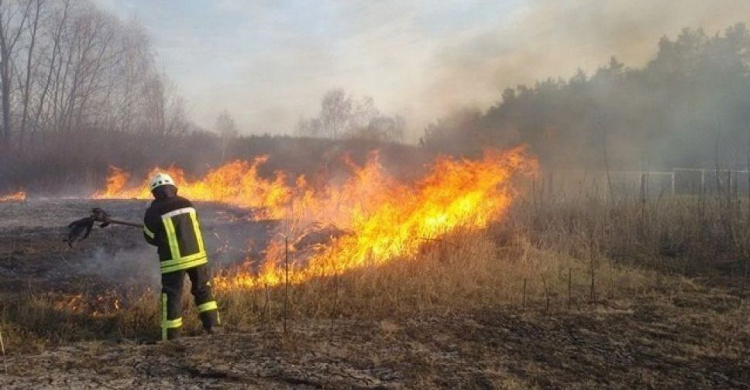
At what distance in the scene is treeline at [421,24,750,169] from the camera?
13.8 meters

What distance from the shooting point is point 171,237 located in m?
5.65

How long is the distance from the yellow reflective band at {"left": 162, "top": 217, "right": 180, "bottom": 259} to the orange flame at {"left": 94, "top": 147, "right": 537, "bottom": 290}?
5.22 feet

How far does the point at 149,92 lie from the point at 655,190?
28.4 metres

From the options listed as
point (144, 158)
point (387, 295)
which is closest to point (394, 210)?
point (387, 295)

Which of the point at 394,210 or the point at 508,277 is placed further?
the point at 394,210

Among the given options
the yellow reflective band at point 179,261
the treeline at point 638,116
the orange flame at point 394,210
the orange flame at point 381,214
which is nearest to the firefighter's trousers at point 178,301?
the yellow reflective band at point 179,261

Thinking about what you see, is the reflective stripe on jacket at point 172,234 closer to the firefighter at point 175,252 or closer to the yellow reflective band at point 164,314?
the firefighter at point 175,252

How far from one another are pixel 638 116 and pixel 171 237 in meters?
17.8

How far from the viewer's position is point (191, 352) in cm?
523

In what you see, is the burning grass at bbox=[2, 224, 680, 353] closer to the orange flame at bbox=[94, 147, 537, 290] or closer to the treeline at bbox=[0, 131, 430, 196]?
the orange flame at bbox=[94, 147, 537, 290]

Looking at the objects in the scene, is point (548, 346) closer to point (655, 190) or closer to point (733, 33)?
point (655, 190)

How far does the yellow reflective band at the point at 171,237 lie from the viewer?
5.63 metres

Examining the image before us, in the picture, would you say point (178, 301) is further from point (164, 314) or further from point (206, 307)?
point (206, 307)

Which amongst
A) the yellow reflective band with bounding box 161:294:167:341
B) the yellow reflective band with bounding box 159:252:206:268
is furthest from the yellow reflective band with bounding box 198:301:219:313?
the yellow reflective band with bounding box 159:252:206:268
